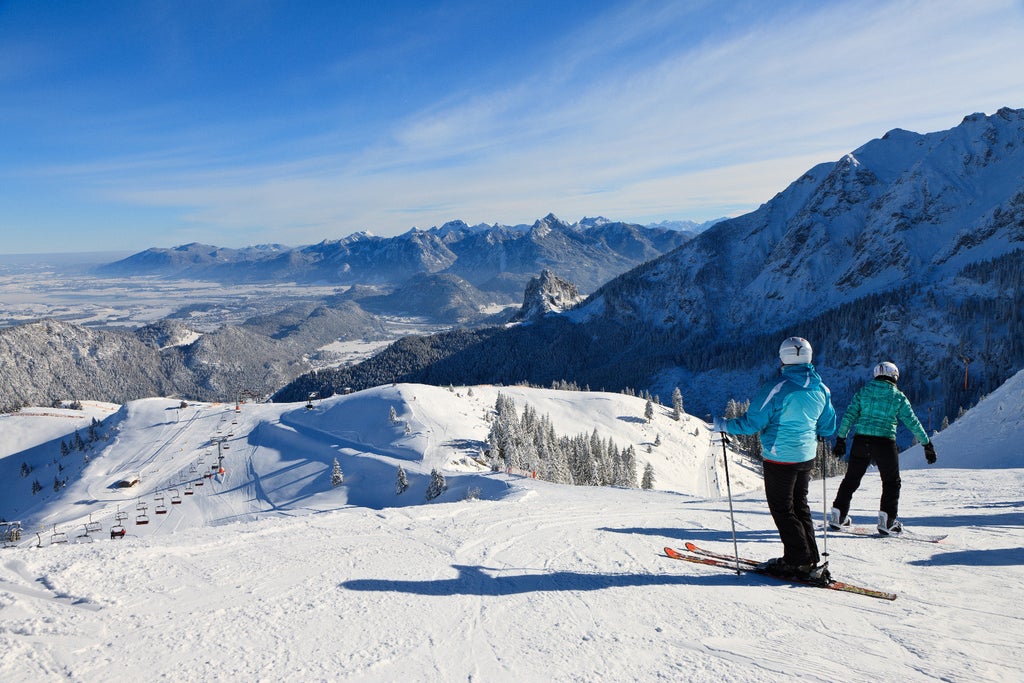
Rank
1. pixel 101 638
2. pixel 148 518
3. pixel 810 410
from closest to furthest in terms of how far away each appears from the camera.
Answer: pixel 101 638 → pixel 810 410 → pixel 148 518

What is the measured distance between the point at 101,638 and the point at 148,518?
54.5m

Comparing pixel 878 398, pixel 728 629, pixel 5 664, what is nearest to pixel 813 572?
pixel 728 629

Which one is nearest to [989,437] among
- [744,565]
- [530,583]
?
[744,565]

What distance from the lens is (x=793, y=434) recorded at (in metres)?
7.46

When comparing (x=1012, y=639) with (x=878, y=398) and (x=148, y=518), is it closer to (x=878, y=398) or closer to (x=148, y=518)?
(x=878, y=398)

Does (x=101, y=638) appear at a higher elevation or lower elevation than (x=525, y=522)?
higher

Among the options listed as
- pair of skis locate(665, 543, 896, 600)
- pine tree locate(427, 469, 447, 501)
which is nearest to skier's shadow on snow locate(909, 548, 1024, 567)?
pair of skis locate(665, 543, 896, 600)

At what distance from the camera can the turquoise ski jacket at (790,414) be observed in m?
7.43

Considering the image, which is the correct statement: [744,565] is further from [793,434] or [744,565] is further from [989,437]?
[989,437]

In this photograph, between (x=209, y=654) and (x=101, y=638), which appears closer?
(x=209, y=654)

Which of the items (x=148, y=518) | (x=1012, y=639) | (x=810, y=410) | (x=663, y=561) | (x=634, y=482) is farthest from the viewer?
(x=634, y=482)

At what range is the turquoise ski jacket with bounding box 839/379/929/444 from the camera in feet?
32.7

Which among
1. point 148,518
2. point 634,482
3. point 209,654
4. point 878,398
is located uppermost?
point 878,398

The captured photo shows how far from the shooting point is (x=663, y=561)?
9.20 m
